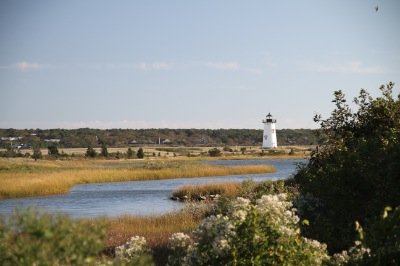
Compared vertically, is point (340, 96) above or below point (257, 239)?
above

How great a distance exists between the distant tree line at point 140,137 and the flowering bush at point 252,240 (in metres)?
148

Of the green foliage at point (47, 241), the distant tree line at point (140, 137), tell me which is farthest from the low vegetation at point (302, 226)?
the distant tree line at point (140, 137)

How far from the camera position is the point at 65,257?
5410 mm

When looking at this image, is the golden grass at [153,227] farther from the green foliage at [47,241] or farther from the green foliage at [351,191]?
the green foliage at [47,241]

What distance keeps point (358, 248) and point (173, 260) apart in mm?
2711

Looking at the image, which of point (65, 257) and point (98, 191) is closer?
point (65, 257)

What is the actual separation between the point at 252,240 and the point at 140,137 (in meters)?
175

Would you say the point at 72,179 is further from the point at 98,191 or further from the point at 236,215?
the point at 236,215

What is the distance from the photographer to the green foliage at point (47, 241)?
523 centimetres

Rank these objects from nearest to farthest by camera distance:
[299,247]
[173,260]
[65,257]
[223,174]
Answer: [65,257] → [299,247] → [173,260] → [223,174]

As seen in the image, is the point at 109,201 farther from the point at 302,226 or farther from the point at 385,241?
the point at 385,241

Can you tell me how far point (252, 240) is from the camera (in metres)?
7.77

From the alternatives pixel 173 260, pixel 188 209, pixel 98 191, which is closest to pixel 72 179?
pixel 98 191

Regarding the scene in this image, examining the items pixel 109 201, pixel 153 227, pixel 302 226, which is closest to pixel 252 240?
pixel 302 226
